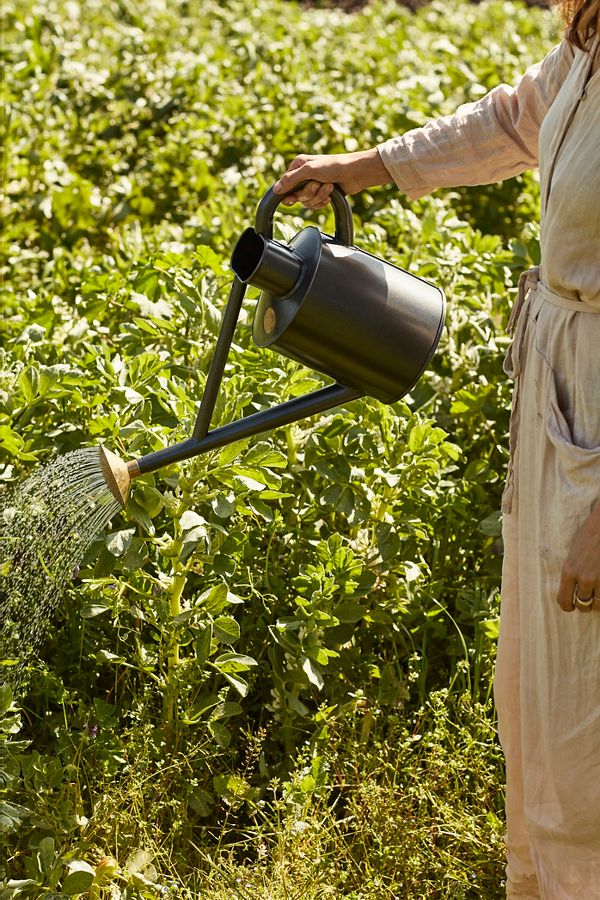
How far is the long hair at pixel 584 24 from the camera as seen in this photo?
5.20 feet

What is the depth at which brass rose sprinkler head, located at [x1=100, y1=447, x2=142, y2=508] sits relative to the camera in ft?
5.58

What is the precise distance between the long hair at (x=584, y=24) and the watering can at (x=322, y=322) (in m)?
Result: 0.41

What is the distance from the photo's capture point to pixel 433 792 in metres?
2.29

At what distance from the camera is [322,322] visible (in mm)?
1638

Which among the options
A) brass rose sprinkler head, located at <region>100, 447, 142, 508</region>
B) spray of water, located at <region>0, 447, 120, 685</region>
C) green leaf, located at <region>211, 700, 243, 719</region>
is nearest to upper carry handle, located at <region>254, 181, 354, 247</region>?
brass rose sprinkler head, located at <region>100, 447, 142, 508</region>

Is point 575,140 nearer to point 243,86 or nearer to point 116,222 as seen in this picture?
point 116,222

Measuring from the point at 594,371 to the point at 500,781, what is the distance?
105 centimetres

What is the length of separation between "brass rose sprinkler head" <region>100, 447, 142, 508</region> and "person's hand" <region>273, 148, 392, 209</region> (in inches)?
19.1

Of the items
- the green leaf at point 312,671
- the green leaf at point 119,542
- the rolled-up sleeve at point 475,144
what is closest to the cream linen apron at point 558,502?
the rolled-up sleeve at point 475,144

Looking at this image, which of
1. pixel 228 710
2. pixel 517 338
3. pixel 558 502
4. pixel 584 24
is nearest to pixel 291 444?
pixel 228 710

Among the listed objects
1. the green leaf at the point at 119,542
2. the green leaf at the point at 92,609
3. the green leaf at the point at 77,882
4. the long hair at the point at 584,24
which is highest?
the long hair at the point at 584,24

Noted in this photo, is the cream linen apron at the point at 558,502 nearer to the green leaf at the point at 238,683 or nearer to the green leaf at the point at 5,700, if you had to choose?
the green leaf at the point at 238,683

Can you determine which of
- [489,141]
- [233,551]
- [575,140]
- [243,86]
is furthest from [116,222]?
[575,140]

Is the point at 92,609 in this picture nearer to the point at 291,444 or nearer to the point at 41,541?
the point at 41,541
